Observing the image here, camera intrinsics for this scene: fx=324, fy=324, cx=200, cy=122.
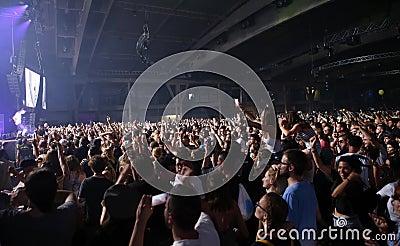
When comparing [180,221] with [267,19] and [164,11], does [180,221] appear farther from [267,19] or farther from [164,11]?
[164,11]

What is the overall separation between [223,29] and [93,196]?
1649cm

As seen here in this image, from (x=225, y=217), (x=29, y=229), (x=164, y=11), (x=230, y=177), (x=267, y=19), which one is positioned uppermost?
(x=164, y=11)

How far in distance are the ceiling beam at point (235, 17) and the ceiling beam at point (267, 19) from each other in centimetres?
80

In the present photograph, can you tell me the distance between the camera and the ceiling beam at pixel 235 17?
15.1m

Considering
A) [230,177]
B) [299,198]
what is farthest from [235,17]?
[299,198]

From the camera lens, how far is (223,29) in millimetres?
18516

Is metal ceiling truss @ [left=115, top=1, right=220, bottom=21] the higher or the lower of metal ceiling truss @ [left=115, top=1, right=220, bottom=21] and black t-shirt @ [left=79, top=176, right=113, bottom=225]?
the higher

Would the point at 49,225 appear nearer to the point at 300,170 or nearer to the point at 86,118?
the point at 300,170

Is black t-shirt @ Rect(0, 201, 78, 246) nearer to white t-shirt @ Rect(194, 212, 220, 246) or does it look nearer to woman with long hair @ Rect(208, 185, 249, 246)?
white t-shirt @ Rect(194, 212, 220, 246)

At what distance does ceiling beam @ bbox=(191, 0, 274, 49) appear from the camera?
49.4 ft

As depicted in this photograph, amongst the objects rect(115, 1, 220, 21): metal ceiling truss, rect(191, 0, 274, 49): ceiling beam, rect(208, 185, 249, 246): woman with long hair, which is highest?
rect(115, 1, 220, 21): metal ceiling truss

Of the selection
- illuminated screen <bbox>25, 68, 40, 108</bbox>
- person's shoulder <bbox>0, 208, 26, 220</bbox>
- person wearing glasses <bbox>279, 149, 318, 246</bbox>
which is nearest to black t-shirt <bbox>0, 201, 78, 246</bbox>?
person's shoulder <bbox>0, 208, 26, 220</bbox>

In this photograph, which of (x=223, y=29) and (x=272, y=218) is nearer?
(x=272, y=218)

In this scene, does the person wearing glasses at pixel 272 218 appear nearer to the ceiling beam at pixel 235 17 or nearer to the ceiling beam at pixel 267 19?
the ceiling beam at pixel 267 19
